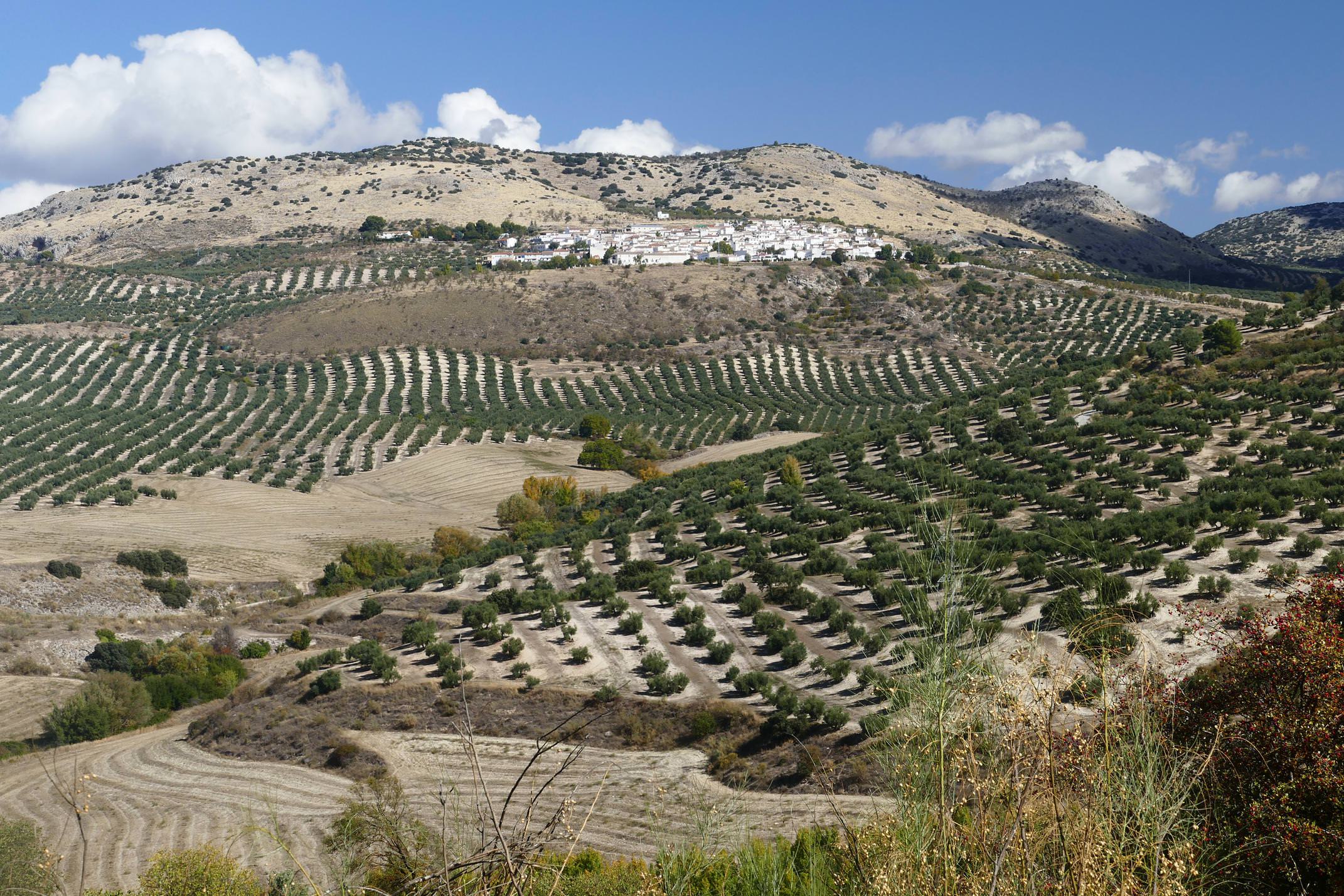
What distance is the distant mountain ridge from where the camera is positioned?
141375 mm

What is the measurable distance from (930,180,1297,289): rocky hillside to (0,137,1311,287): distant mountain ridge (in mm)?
466

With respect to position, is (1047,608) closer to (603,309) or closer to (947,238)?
(603,309)

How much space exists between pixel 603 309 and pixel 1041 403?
182 feet

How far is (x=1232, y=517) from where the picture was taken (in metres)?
26.6

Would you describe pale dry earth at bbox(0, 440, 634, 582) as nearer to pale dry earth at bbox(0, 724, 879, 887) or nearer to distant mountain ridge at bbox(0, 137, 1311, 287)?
pale dry earth at bbox(0, 724, 879, 887)

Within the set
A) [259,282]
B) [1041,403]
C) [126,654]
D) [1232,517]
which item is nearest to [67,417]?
[126,654]

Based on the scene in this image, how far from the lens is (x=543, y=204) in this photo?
152 metres

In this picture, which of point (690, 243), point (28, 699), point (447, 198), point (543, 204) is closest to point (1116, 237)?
point (690, 243)

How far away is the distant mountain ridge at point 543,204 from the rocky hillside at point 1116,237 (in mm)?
466

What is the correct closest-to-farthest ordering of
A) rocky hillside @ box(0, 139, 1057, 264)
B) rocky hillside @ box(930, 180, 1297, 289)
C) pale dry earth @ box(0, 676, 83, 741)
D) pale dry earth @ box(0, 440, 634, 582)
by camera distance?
pale dry earth @ box(0, 676, 83, 741) → pale dry earth @ box(0, 440, 634, 582) → rocky hillside @ box(0, 139, 1057, 264) → rocky hillside @ box(930, 180, 1297, 289)

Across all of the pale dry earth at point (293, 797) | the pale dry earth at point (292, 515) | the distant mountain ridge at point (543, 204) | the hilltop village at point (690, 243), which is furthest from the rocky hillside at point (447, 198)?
the pale dry earth at point (293, 797)

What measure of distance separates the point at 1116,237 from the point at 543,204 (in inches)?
4092

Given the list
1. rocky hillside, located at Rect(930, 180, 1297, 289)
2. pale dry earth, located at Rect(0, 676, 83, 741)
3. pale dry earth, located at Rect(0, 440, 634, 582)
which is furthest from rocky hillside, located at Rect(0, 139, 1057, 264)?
pale dry earth, located at Rect(0, 676, 83, 741)

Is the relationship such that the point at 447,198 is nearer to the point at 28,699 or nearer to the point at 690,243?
the point at 690,243
